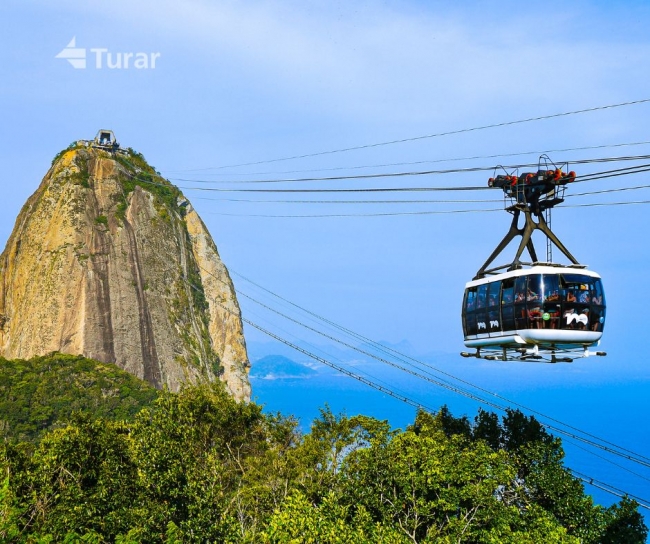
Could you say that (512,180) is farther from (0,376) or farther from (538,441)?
Answer: (0,376)

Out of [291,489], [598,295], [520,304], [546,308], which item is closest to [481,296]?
[520,304]

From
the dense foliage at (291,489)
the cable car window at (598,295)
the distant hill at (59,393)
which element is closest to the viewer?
the cable car window at (598,295)

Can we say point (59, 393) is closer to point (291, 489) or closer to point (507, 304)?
point (291, 489)

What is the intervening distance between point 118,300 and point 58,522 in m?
60.2

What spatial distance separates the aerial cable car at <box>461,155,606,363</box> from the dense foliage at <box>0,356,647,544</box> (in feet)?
19.4

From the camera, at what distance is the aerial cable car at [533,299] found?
20047 mm

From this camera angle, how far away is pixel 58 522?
2205 cm

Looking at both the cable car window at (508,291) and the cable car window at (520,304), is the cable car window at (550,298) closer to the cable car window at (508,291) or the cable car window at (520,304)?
the cable car window at (520,304)

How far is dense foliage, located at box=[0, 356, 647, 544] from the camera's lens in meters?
21.0

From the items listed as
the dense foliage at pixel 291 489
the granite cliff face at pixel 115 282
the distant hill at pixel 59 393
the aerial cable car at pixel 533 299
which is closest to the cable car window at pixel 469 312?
the aerial cable car at pixel 533 299

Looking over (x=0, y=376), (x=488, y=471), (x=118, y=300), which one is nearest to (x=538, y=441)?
(x=488, y=471)

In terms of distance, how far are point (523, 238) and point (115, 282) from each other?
6691 cm

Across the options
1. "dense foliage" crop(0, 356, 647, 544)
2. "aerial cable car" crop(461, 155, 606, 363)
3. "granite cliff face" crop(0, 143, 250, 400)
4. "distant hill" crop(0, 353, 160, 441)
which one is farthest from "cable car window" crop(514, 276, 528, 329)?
"granite cliff face" crop(0, 143, 250, 400)

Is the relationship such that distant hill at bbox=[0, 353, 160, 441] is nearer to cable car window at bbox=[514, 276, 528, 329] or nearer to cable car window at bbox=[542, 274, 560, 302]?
cable car window at bbox=[514, 276, 528, 329]
